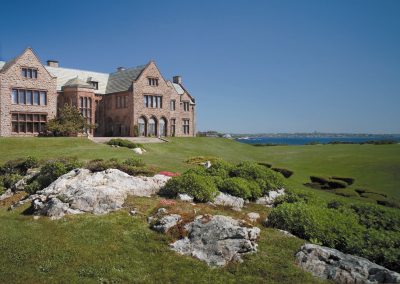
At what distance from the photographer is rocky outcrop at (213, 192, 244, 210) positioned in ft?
59.8

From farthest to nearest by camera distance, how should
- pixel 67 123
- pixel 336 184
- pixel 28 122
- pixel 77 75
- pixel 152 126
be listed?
pixel 152 126
pixel 77 75
pixel 67 123
pixel 28 122
pixel 336 184

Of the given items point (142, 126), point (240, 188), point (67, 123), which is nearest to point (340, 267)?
point (240, 188)

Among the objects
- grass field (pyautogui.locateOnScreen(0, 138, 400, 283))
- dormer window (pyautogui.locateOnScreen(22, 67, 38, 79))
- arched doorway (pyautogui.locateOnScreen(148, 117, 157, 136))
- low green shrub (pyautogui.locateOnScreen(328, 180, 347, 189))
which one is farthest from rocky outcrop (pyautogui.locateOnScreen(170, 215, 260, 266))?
arched doorway (pyautogui.locateOnScreen(148, 117, 157, 136))

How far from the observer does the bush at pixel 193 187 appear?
18.2 meters

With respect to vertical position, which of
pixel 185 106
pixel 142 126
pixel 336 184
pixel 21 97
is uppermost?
pixel 185 106

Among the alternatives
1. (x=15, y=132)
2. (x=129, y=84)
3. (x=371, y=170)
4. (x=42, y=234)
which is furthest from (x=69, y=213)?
(x=129, y=84)

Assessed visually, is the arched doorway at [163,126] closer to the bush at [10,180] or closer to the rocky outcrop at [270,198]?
the bush at [10,180]

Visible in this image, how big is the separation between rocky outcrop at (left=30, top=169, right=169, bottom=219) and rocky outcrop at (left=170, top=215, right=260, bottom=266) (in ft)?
16.4

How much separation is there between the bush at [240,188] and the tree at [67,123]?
35728 mm

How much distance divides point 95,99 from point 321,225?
171 ft

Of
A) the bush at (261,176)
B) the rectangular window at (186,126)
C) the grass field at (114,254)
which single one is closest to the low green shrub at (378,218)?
the grass field at (114,254)

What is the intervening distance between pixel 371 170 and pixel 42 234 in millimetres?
35078

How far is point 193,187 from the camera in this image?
1838cm

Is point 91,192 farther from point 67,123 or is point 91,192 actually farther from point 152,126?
point 152,126
